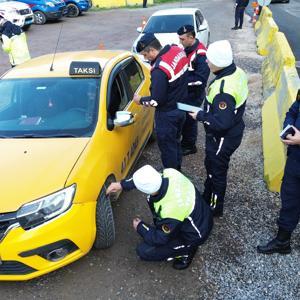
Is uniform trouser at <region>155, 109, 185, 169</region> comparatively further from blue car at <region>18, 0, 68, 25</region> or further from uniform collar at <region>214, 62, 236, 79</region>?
blue car at <region>18, 0, 68, 25</region>

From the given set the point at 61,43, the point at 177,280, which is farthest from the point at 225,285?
the point at 61,43

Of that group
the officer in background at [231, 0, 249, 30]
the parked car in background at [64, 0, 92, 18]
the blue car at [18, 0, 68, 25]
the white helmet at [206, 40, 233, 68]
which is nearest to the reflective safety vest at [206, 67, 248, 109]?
the white helmet at [206, 40, 233, 68]

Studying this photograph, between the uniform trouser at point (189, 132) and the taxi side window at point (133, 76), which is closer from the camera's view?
the taxi side window at point (133, 76)

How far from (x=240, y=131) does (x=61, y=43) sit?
1215 centimetres

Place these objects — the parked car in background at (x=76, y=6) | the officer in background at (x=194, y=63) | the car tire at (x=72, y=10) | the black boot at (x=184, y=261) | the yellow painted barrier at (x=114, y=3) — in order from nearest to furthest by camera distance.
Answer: the black boot at (x=184, y=261) → the officer in background at (x=194, y=63) → the parked car in background at (x=76, y=6) → the car tire at (x=72, y=10) → the yellow painted barrier at (x=114, y=3)

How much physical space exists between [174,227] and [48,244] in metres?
1.01

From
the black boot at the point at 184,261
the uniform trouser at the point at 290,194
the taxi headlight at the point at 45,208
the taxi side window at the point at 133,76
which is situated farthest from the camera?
the taxi side window at the point at 133,76

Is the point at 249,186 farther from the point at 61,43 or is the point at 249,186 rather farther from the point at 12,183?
the point at 61,43


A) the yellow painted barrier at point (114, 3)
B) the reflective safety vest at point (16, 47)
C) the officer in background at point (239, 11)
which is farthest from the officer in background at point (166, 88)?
the yellow painted barrier at point (114, 3)

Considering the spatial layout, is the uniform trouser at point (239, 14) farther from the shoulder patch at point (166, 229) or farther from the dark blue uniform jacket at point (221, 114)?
the shoulder patch at point (166, 229)

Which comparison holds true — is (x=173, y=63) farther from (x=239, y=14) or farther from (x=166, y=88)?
(x=239, y=14)

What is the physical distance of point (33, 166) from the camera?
3.10 m

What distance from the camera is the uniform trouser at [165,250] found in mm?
3200

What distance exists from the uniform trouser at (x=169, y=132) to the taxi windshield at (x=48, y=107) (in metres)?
0.83
